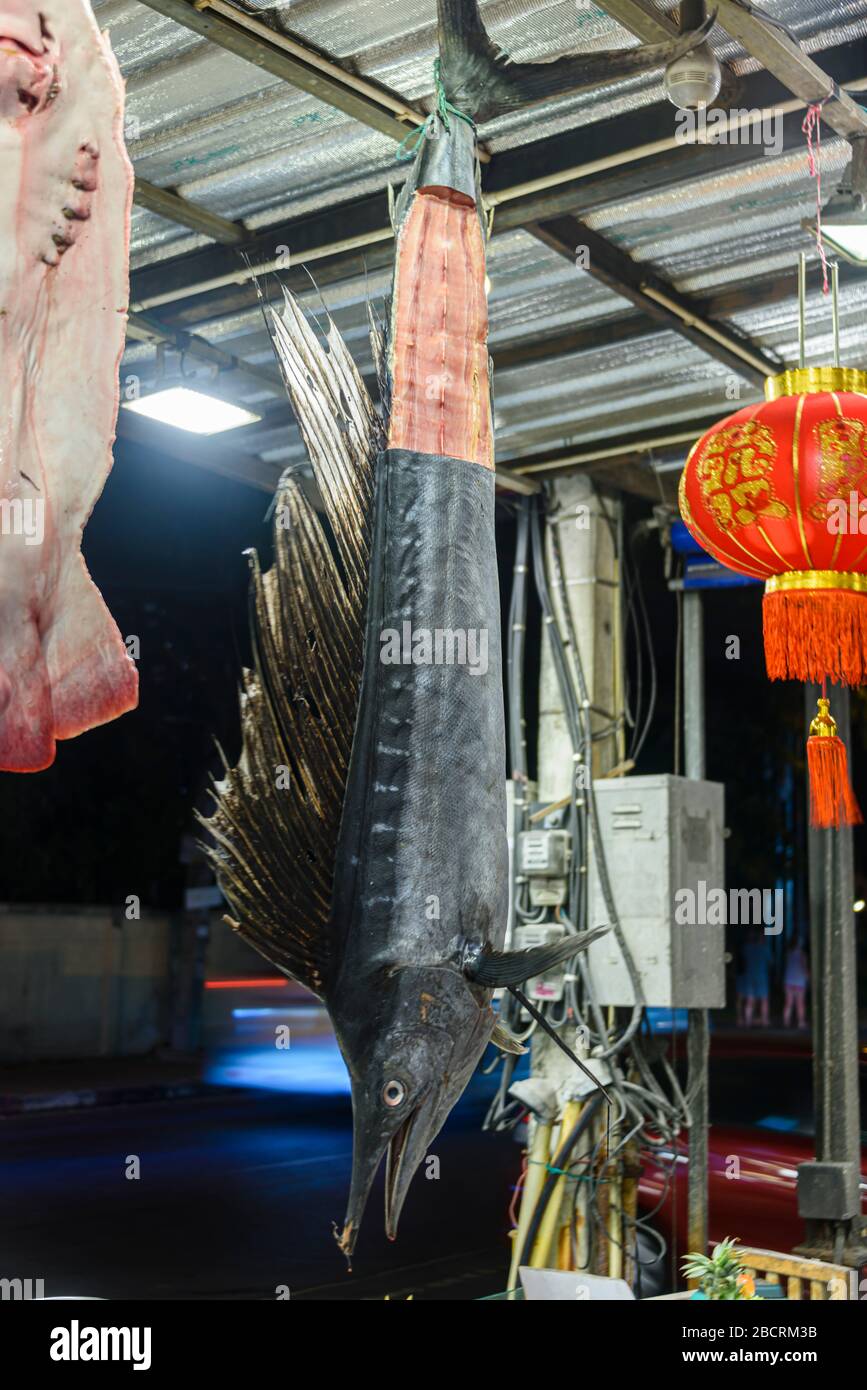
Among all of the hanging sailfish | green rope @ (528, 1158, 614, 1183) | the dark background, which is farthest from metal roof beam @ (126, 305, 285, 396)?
the dark background

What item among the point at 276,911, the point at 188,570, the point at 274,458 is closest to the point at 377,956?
the point at 276,911

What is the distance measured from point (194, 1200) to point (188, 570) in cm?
936

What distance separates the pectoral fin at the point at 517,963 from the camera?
2037mm

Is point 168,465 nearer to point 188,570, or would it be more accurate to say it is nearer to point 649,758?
point 188,570

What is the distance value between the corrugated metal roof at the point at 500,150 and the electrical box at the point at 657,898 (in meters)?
1.70

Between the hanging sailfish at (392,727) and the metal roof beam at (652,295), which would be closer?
the hanging sailfish at (392,727)

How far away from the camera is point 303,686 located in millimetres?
2191

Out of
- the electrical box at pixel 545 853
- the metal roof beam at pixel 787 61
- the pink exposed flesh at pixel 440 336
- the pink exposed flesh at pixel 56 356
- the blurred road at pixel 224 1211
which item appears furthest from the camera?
the blurred road at pixel 224 1211

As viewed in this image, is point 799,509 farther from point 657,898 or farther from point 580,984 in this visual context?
point 580,984

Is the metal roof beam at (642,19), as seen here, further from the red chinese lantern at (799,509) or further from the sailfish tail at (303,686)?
the sailfish tail at (303,686)

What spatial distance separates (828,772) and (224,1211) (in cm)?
800

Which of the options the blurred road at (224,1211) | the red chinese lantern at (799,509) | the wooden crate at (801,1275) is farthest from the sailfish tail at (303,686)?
the blurred road at (224,1211)

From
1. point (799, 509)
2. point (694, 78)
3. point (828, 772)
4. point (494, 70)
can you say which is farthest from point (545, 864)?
point (494, 70)
